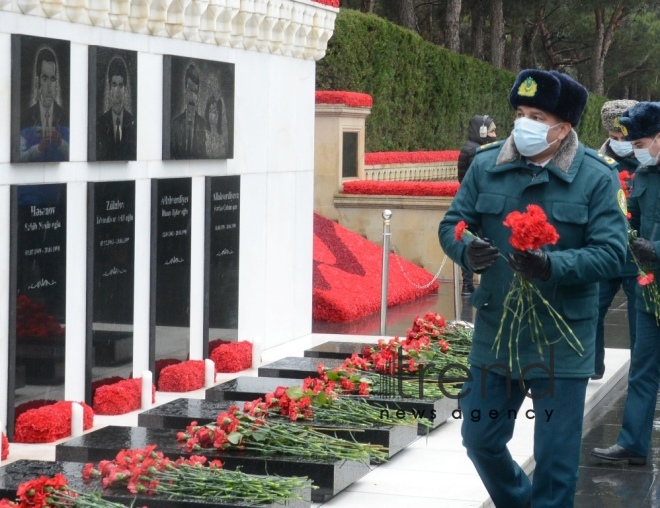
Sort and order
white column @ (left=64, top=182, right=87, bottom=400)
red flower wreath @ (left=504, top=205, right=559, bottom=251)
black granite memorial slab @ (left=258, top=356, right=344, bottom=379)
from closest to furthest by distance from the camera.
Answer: red flower wreath @ (left=504, top=205, right=559, bottom=251) < white column @ (left=64, top=182, right=87, bottom=400) < black granite memorial slab @ (left=258, top=356, right=344, bottom=379)

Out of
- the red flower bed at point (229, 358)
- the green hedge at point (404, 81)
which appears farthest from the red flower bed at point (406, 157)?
the red flower bed at point (229, 358)

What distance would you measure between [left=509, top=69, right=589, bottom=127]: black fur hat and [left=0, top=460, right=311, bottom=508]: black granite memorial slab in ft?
6.60

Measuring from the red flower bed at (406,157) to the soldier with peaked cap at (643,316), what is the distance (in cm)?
1472

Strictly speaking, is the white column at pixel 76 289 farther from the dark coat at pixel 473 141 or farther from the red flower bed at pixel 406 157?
the red flower bed at pixel 406 157

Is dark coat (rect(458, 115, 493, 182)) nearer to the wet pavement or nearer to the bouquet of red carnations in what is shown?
the wet pavement

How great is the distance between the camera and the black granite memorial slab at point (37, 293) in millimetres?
7113

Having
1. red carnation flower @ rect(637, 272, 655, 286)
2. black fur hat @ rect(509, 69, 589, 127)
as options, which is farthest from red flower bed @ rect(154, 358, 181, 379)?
black fur hat @ rect(509, 69, 589, 127)

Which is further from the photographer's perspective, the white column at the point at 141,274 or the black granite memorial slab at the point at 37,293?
the white column at the point at 141,274

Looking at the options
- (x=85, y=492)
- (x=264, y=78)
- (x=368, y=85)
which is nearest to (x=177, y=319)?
(x=264, y=78)

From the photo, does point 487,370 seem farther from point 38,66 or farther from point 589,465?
point 38,66

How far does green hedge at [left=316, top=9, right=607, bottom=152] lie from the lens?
82.2 feet

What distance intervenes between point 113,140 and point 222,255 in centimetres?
201

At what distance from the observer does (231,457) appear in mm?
6133

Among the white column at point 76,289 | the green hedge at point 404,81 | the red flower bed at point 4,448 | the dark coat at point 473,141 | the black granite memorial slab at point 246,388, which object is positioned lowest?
the red flower bed at point 4,448
